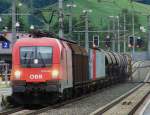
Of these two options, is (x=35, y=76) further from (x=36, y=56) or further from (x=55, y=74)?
(x=36, y=56)

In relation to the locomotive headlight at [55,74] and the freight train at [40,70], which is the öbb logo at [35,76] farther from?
the locomotive headlight at [55,74]

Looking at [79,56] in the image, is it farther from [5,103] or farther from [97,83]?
[97,83]

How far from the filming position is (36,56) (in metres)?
30.8

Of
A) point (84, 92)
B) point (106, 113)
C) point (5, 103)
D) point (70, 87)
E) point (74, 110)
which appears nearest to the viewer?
point (106, 113)

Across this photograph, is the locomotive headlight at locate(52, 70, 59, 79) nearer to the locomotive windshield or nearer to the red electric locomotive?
the red electric locomotive

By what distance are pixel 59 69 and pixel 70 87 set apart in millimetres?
3978

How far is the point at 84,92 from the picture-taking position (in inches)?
1686

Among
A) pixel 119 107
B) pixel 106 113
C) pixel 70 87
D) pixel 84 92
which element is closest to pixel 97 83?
pixel 84 92

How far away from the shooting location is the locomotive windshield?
3055 centimetres

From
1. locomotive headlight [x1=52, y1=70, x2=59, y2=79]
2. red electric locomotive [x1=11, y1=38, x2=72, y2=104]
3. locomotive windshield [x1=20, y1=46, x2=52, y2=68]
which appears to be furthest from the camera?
locomotive windshield [x1=20, y1=46, x2=52, y2=68]

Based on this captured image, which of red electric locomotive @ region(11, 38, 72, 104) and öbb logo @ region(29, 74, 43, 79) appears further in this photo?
öbb logo @ region(29, 74, 43, 79)

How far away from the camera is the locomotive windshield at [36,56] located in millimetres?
30547

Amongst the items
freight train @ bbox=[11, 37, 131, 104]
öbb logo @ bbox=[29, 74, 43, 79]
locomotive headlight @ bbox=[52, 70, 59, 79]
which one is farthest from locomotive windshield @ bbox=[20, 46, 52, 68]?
öbb logo @ bbox=[29, 74, 43, 79]

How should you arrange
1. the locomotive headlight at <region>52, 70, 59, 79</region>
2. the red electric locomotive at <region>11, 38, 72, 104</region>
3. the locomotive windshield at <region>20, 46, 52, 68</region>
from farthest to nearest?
the locomotive windshield at <region>20, 46, 52, 68</region>
the locomotive headlight at <region>52, 70, 59, 79</region>
the red electric locomotive at <region>11, 38, 72, 104</region>
